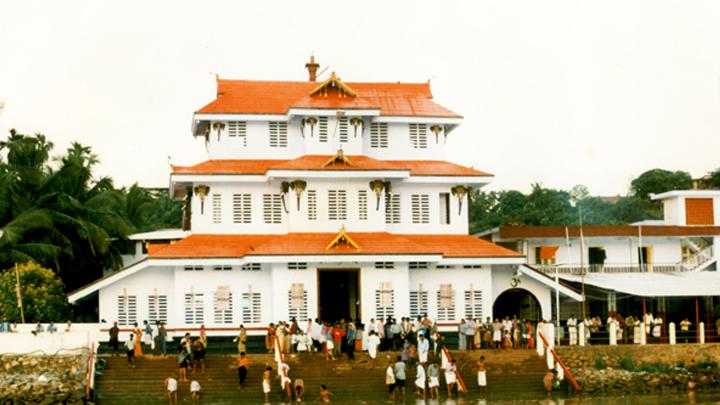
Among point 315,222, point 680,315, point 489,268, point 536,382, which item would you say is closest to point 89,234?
point 315,222

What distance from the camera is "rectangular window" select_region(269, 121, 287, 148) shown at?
1545 inches

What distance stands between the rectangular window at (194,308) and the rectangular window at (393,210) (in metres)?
7.38

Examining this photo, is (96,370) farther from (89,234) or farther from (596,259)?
(596,259)

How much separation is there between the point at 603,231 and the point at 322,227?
1221 centimetres

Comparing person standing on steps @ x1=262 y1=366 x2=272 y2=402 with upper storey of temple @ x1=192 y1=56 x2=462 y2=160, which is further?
upper storey of temple @ x1=192 y1=56 x2=462 y2=160

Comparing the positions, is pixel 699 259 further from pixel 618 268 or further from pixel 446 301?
pixel 446 301

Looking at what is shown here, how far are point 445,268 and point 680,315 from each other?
11427 millimetres

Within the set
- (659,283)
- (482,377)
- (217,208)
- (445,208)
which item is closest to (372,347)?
(482,377)

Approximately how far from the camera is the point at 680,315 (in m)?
42.3

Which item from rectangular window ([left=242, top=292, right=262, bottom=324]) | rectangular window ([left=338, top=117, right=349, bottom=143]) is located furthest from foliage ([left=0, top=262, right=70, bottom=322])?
rectangular window ([left=338, top=117, right=349, bottom=143])

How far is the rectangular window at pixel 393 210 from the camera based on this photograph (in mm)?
38312

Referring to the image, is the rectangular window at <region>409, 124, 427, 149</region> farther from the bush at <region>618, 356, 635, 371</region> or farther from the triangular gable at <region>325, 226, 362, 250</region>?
the bush at <region>618, 356, 635, 371</region>

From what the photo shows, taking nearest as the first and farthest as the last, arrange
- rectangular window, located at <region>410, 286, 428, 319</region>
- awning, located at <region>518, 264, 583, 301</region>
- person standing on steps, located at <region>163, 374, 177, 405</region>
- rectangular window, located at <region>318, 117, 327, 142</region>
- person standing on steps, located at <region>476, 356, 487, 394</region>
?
person standing on steps, located at <region>163, 374, 177, 405</region> → person standing on steps, located at <region>476, 356, 487, 394</region> → rectangular window, located at <region>410, 286, 428, 319</region> → awning, located at <region>518, 264, 583, 301</region> → rectangular window, located at <region>318, 117, 327, 142</region>

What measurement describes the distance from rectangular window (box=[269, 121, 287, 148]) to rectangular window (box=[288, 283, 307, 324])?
Answer: 258 inches
